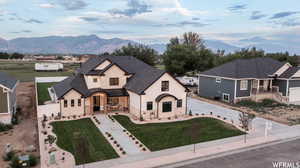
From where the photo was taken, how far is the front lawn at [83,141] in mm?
13211

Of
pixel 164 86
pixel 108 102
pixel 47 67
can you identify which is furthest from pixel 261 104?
pixel 47 67

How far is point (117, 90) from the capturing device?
2480cm

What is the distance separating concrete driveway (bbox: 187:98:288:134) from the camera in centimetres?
1903

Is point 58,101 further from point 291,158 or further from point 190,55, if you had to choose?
point 190,55

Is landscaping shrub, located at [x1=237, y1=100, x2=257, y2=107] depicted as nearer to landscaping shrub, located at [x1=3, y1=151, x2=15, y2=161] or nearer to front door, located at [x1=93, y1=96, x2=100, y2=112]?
front door, located at [x1=93, y1=96, x2=100, y2=112]

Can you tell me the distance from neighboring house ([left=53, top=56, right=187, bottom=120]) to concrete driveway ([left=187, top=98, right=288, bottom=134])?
3.79m

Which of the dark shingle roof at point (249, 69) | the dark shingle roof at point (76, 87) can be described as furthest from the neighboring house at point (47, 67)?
the dark shingle roof at point (249, 69)

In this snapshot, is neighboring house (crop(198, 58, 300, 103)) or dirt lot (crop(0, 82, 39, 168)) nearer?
dirt lot (crop(0, 82, 39, 168))

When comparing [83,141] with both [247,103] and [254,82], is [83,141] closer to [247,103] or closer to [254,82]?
[247,103]

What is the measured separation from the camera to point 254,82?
1232 inches

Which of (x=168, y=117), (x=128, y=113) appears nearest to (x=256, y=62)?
(x=168, y=117)

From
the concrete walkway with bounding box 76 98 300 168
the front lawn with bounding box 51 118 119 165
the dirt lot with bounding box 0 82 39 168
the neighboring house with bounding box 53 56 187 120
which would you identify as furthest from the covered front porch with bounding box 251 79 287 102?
the dirt lot with bounding box 0 82 39 168

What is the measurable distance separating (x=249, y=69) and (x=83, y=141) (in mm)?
26705

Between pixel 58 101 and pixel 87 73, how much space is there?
433 cm
